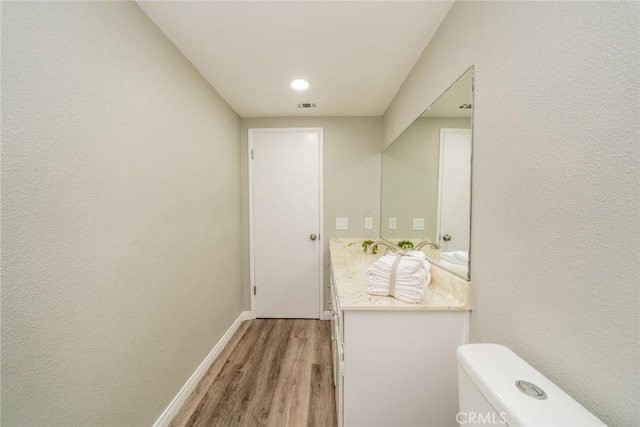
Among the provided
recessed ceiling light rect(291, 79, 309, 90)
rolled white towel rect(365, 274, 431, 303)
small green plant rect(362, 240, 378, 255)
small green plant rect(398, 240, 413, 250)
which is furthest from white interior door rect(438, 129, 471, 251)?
recessed ceiling light rect(291, 79, 309, 90)

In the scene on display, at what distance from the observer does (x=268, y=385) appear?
1653 millimetres

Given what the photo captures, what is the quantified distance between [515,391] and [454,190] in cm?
87

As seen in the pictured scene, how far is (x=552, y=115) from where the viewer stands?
0.64 m

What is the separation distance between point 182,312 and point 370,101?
7.53 feet

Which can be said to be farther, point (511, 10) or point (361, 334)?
point (361, 334)

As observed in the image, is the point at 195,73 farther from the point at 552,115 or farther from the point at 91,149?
the point at 552,115

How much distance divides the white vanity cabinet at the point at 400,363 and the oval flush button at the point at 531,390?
0.45m

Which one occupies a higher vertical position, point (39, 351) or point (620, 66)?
point (620, 66)

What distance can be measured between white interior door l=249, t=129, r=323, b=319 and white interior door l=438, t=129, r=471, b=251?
1.42m

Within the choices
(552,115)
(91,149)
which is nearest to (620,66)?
(552,115)

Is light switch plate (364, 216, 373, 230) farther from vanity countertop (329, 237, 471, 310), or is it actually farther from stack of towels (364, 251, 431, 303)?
stack of towels (364, 251, 431, 303)

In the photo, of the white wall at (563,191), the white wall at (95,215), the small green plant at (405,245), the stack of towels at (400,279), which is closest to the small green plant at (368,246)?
the small green plant at (405,245)

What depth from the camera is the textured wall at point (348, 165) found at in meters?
2.55

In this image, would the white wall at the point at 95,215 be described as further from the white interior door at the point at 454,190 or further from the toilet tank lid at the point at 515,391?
the white interior door at the point at 454,190
